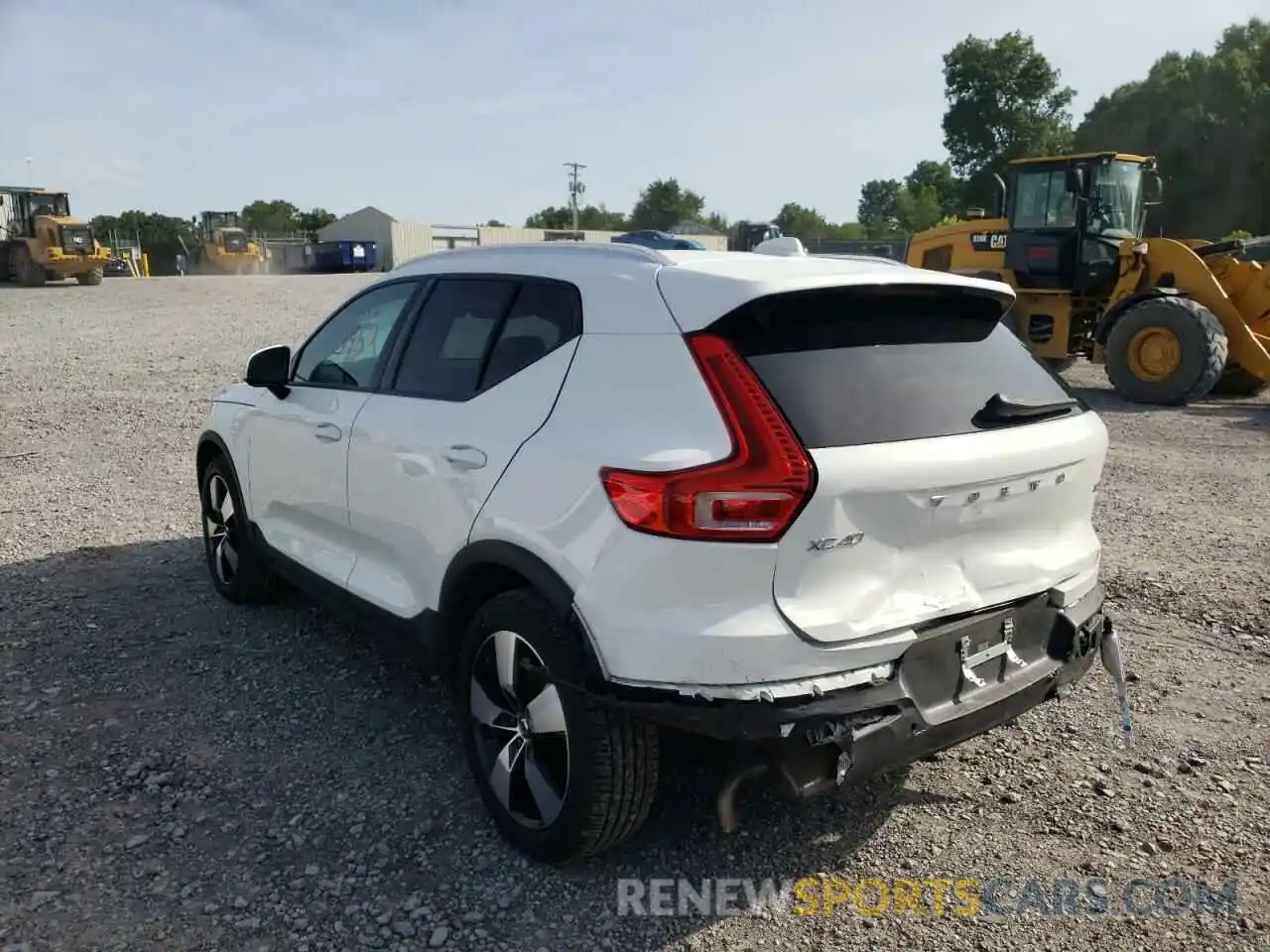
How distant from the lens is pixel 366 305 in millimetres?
4180

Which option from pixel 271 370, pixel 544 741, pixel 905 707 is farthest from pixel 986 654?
pixel 271 370

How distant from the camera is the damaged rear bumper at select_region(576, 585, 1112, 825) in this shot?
2482mm

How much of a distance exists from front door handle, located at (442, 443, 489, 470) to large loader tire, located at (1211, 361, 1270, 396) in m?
11.2

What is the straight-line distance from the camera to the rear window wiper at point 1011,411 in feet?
9.59

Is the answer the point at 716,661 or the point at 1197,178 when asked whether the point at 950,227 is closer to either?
the point at 716,661

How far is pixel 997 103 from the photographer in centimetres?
5328

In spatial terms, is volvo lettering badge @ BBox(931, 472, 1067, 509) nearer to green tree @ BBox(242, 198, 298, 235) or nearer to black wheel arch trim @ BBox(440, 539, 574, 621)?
black wheel arch trim @ BBox(440, 539, 574, 621)

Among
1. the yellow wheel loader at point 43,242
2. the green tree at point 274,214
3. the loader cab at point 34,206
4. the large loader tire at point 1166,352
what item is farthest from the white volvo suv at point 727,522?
the green tree at point 274,214

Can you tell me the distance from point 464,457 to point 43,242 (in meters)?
34.3

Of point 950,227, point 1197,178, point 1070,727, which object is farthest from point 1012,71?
point 1070,727

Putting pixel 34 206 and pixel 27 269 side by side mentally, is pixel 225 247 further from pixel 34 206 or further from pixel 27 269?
pixel 27 269

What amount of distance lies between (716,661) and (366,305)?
2429 mm

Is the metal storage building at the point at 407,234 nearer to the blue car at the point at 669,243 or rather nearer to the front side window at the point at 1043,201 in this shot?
the front side window at the point at 1043,201

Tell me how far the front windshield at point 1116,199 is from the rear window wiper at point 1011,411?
10435 mm
